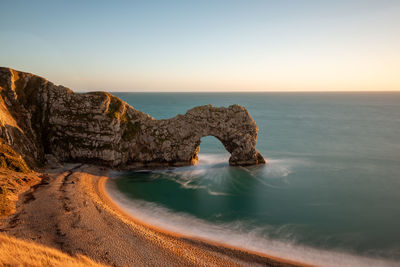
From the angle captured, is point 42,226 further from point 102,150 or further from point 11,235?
point 102,150

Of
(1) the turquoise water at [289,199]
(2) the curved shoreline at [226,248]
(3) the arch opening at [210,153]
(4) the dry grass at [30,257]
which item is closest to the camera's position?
(4) the dry grass at [30,257]

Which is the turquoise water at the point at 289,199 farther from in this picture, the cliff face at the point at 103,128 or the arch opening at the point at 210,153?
the cliff face at the point at 103,128

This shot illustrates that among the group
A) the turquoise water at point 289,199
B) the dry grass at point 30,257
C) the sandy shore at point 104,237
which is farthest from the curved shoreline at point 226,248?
the dry grass at point 30,257

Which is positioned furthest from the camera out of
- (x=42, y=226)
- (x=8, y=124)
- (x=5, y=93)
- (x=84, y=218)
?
(x=5, y=93)

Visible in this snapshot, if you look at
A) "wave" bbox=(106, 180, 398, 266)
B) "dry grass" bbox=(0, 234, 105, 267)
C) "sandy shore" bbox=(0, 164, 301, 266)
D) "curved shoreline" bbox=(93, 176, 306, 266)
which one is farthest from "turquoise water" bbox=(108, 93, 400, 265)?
"dry grass" bbox=(0, 234, 105, 267)

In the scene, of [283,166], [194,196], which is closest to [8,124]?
[194,196]

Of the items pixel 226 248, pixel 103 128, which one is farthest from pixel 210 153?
pixel 226 248

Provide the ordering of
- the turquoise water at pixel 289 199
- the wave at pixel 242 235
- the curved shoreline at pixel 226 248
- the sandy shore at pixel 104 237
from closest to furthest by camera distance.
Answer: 1. the sandy shore at pixel 104 237
2. the curved shoreline at pixel 226 248
3. the wave at pixel 242 235
4. the turquoise water at pixel 289 199
